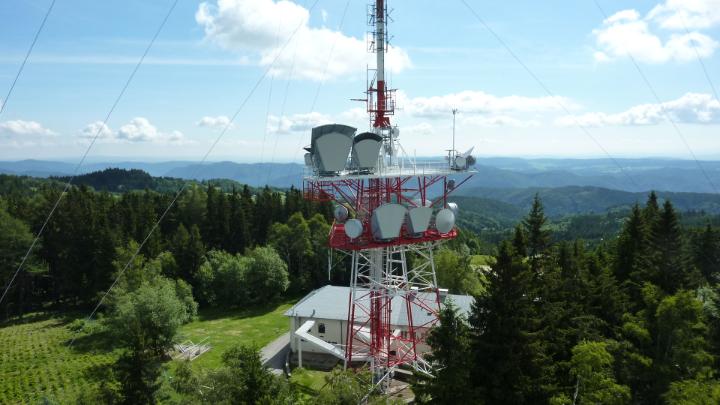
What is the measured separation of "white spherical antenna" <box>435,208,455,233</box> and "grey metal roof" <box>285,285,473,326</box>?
30.5ft

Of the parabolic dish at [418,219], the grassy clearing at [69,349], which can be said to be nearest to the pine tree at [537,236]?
the parabolic dish at [418,219]

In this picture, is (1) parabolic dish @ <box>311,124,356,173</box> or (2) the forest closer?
(2) the forest

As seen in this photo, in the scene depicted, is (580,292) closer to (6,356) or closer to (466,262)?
(466,262)

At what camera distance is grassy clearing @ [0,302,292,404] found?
34344 mm

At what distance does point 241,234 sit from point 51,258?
26267mm

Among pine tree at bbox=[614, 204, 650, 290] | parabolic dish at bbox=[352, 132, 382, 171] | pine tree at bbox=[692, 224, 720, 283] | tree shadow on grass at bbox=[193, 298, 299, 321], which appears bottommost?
tree shadow on grass at bbox=[193, 298, 299, 321]

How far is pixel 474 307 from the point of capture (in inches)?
883

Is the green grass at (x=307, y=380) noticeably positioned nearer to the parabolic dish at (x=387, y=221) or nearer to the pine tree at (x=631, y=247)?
the parabolic dish at (x=387, y=221)

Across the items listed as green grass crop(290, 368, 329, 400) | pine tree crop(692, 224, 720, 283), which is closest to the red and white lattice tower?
green grass crop(290, 368, 329, 400)

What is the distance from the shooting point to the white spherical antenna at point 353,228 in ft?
84.3

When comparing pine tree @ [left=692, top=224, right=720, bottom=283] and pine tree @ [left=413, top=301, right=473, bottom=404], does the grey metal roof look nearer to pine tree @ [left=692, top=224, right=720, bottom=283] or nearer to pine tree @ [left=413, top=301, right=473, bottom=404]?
pine tree @ [left=413, top=301, right=473, bottom=404]

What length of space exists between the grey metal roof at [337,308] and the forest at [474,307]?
508 cm

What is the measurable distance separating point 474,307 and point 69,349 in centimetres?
4038

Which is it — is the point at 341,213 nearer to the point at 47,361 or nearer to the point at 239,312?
the point at 47,361
